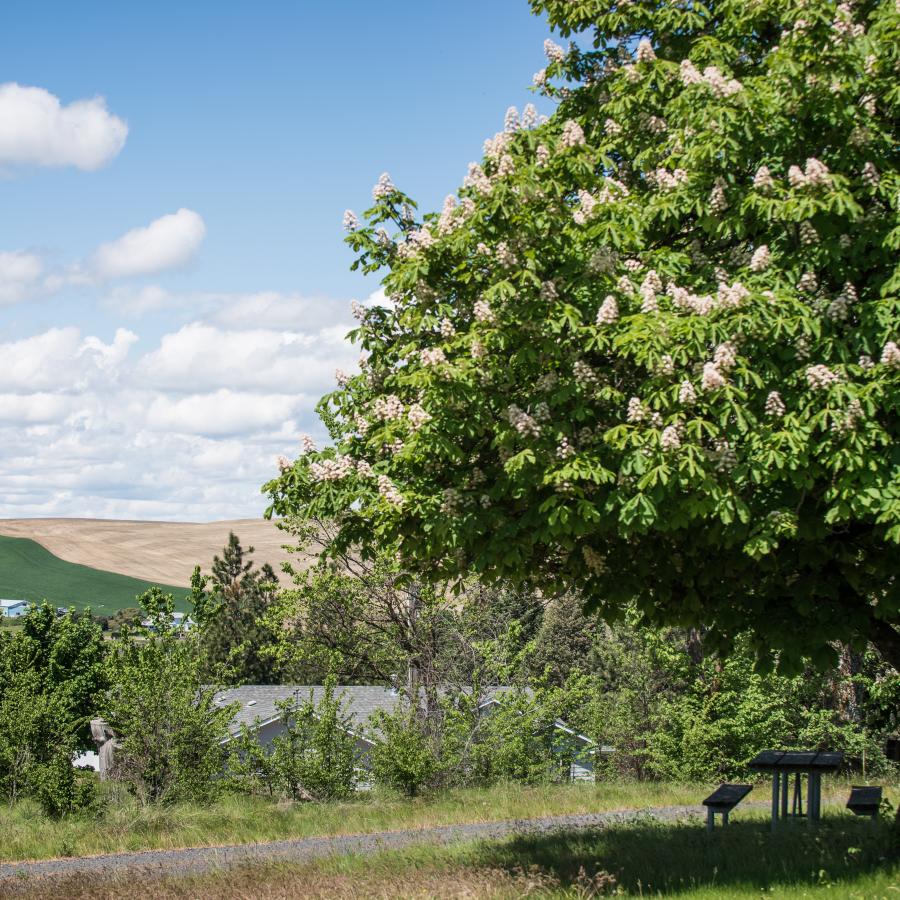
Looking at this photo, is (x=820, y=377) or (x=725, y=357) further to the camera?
(x=820, y=377)

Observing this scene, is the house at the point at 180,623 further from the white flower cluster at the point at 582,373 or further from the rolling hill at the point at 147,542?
the rolling hill at the point at 147,542

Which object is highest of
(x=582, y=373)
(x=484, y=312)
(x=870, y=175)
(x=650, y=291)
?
(x=870, y=175)

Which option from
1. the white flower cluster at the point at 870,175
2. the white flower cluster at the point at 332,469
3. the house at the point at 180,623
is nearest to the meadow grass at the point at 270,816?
the house at the point at 180,623

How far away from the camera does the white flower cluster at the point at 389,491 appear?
32.3 feet

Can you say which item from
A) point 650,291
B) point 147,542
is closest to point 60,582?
point 147,542

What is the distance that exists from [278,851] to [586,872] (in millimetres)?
6586

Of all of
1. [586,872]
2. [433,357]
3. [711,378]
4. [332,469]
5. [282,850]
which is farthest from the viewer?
[282,850]

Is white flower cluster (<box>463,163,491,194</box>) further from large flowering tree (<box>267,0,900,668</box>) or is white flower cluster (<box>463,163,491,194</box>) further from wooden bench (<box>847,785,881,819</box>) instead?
wooden bench (<box>847,785,881,819</box>)

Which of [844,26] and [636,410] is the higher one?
[844,26]

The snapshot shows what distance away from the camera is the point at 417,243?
1014 centimetres

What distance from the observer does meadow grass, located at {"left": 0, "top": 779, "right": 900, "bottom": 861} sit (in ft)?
59.9

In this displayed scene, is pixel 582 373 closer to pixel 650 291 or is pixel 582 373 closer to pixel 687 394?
pixel 650 291

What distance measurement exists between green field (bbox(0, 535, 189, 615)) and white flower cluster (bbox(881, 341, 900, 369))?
69.4m

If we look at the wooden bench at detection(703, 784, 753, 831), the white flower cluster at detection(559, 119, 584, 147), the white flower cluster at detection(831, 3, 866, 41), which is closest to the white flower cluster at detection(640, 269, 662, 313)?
the white flower cluster at detection(559, 119, 584, 147)
